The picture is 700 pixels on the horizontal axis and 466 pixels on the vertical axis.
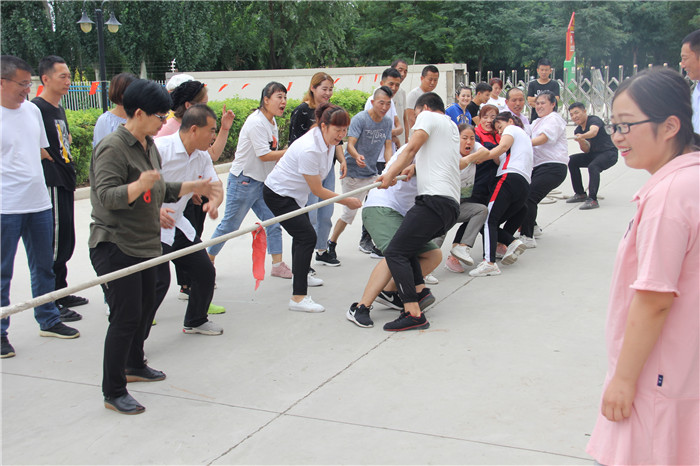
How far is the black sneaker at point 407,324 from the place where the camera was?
4738 mm

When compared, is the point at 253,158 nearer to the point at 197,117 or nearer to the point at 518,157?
the point at 197,117

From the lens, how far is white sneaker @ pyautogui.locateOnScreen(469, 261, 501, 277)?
610cm

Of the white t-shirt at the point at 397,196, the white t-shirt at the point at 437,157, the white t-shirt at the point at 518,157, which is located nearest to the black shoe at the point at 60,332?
the white t-shirt at the point at 397,196

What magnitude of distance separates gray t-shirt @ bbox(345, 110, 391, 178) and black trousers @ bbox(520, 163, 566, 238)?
1673 mm

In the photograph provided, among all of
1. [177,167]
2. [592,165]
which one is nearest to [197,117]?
[177,167]

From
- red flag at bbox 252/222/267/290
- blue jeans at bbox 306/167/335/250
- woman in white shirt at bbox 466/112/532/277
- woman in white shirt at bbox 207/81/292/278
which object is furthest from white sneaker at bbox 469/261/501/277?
red flag at bbox 252/222/267/290

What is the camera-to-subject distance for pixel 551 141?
24.1ft

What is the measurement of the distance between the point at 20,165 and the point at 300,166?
196 centimetres

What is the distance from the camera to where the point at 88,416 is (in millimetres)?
3535

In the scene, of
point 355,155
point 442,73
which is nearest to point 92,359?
point 355,155

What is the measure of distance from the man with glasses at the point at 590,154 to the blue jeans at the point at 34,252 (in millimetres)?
6609

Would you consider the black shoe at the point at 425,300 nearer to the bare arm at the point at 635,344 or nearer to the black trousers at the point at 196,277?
the black trousers at the point at 196,277

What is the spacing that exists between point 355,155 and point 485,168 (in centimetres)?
131

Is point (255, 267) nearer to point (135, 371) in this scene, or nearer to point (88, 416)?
point (135, 371)
